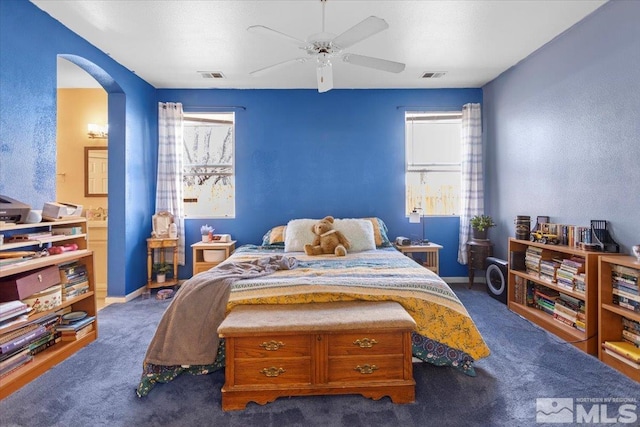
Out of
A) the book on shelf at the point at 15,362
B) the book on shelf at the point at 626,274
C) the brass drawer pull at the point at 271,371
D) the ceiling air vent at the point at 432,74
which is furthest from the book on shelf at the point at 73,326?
the ceiling air vent at the point at 432,74

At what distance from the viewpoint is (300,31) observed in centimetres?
295

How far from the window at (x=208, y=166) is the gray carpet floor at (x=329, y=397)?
227cm

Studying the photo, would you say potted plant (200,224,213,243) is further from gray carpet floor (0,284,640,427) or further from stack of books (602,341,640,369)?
stack of books (602,341,640,369)

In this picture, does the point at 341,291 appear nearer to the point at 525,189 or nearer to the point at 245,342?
the point at 245,342

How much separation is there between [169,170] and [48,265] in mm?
2122

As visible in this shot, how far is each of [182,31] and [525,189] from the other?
386 cm

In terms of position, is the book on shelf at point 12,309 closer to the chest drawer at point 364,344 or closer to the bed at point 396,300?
the bed at point 396,300

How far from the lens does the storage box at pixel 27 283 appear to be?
6.84 feet

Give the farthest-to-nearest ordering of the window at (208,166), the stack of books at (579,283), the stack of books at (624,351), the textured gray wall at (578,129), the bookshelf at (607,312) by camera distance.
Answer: the window at (208,166)
the stack of books at (579,283)
the textured gray wall at (578,129)
the bookshelf at (607,312)
the stack of books at (624,351)

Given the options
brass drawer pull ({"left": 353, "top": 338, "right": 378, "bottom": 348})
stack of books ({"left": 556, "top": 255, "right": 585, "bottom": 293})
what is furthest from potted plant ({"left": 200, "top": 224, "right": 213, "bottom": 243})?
stack of books ({"left": 556, "top": 255, "right": 585, "bottom": 293})

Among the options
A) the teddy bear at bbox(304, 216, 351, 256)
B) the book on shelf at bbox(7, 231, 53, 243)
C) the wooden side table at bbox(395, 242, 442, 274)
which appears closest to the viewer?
the book on shelf at bbox(7, 231, 53, 243)

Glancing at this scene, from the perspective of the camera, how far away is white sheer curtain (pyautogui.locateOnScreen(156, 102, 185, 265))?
167 inches

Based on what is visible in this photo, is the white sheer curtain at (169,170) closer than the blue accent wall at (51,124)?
No

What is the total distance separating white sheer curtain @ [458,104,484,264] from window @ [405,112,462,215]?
0.20m
